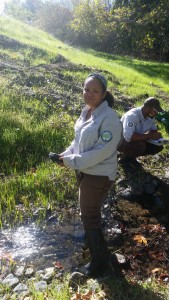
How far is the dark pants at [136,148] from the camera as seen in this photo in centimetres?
539

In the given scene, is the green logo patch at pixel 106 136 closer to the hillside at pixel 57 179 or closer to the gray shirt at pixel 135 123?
the hillside at pixel 57 179

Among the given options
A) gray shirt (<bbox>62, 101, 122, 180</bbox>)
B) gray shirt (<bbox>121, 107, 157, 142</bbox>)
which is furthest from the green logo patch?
gray shirt (<bbox>121, 107, 157, 142</bbox>)

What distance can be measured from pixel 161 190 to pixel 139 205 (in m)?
0.60

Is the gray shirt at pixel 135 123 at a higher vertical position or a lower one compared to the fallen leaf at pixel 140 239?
higher

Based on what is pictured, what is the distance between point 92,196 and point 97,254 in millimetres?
564

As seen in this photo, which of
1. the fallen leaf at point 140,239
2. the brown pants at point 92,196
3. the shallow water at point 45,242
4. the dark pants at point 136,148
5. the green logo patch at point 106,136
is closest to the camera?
the green logo patch at point 106,136

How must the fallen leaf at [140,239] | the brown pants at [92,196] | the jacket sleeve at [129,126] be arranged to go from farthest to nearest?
the jacket sleeve at [129,126] → the fallen leaf at [140,239] → the brown pants at [92,196]

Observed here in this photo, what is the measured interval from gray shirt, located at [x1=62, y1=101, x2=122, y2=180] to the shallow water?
106cm

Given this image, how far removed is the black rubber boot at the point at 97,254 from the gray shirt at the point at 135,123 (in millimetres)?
2286

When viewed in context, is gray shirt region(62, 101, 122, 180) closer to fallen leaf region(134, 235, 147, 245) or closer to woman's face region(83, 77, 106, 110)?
woman's face region(83, 77, 106, 110)

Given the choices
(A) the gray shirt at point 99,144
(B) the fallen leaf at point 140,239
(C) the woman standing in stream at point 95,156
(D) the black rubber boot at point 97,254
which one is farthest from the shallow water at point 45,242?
(A) the gray shirt at point 99,144

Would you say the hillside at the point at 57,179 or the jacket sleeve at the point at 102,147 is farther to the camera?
the hillside at the point at 57,179

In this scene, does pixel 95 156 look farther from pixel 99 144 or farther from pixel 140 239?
pixel 140 239

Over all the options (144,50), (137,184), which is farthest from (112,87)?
(144,50)
